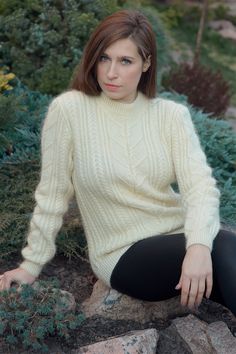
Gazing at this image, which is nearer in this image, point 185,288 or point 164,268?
point 185,288

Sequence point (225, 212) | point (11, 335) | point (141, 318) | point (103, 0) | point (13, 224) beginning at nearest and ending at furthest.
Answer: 1. point (11, 335)
2. point (141, 318)
3. point (13, 224)
4. point (225, 212)
5. point (103, 0)

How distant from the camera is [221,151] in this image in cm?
423

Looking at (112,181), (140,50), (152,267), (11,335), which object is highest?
(140,50)

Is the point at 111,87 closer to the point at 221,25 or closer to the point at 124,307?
the point at 124,307

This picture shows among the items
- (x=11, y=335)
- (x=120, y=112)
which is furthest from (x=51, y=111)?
(x=11, y=335)

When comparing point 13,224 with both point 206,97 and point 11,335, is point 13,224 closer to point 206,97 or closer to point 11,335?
point 11,335

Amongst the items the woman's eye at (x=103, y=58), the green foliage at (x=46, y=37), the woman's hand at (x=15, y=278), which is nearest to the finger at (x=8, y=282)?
the woman's hand at (x=15, y=278)

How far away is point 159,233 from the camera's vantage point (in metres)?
2.64

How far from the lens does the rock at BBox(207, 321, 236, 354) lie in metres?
2.53

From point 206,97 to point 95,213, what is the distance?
3.38 m

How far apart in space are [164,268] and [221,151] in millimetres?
1855

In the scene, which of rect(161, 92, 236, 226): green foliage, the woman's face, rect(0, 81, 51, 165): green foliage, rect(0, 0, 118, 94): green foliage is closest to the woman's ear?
the woman's face

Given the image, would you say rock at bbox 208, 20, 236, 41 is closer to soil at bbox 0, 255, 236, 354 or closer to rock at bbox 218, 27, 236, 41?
rock at bbox 218, 27, 236, 41

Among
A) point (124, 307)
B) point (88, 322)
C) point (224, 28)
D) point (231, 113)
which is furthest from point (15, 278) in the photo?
point (224, 28)
